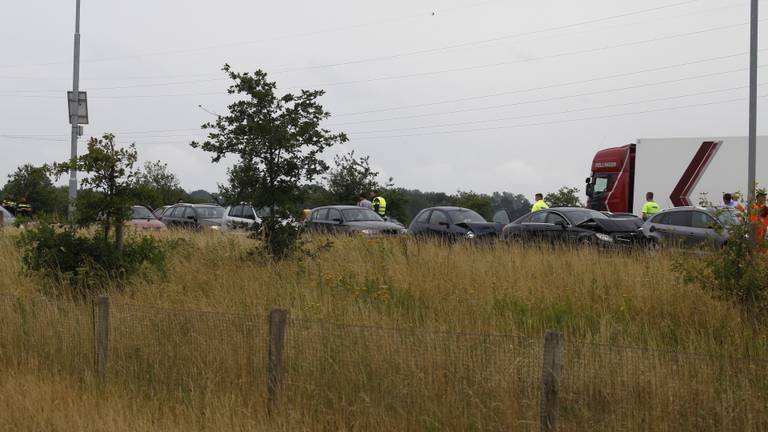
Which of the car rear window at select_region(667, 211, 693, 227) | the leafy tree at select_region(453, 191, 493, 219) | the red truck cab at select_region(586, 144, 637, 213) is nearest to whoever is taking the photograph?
the car rear window at select_region(667, 211, 693, 227)

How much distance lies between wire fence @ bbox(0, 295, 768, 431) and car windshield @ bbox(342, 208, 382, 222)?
14.8 metres

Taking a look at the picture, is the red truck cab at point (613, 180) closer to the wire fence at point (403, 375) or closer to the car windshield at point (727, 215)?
the car windshield at point (727, 215)

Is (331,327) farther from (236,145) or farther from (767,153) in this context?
(767,153)

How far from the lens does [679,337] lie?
32.7ft

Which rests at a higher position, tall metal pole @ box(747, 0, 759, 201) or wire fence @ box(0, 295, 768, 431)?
tall metal pole @ box(747, 0, 759, 201)

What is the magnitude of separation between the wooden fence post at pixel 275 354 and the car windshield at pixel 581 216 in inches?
539

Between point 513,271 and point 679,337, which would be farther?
point 513,271

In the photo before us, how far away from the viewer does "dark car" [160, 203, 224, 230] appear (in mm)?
29844

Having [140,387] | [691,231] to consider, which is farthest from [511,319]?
[691,231]

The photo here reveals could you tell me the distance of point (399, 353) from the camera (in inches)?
304

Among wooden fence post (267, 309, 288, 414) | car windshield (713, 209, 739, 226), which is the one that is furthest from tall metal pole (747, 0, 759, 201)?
wooden fence post (267, 309, 288, 414)

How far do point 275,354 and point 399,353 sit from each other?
1.03 metres

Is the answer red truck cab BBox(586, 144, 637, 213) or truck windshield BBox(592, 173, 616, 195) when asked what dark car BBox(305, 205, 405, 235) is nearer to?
red truck cab BBox(586, 144, 637, 213)

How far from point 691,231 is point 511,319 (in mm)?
10733
